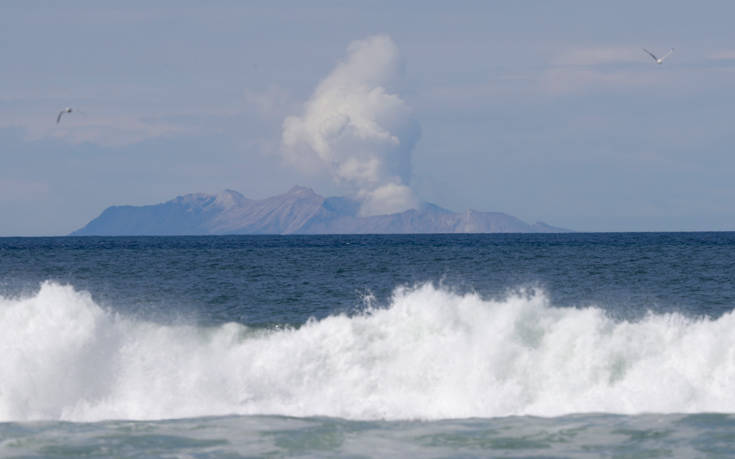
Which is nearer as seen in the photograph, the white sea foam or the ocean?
the ocean

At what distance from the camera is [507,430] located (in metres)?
17.8

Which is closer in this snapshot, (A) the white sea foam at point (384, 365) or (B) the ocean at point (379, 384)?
(B) the ocean at point (379, 384)

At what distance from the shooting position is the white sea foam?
20719mm

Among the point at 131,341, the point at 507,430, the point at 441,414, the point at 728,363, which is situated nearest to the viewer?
the point at 507,430

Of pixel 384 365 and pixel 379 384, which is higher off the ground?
pixel 384 365

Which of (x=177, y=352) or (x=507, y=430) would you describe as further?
(x=177, y=352)

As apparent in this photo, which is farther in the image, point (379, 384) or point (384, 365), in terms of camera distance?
point (384, 365)

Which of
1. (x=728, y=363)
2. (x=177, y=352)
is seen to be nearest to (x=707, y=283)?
(x=728, y=363)

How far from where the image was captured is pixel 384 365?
23219mm

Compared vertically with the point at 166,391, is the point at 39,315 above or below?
above

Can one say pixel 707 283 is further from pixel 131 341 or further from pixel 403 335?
pixel 131 341

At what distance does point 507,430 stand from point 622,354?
6.07 meters

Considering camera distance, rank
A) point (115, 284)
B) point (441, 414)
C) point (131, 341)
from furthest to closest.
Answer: point (115, 284)
point (131, 341)
point (441, 414)

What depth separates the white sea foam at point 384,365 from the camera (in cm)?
2072
